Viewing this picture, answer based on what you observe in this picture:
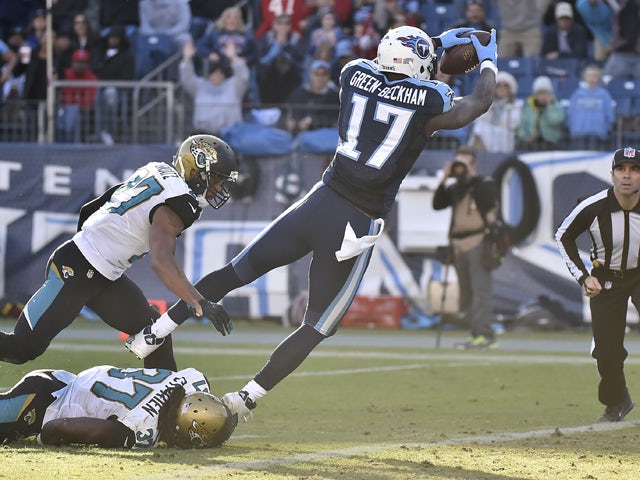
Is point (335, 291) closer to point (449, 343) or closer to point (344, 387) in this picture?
point (344, 387)

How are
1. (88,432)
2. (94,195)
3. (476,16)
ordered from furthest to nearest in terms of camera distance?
(476,16) → (94,195) → (88,432)

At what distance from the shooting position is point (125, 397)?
6879 mm

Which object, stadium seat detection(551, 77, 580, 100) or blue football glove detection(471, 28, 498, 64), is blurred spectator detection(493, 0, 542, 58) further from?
blue football glove detection(471, 28, 498, 64)

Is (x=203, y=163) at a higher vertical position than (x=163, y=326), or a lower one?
higher

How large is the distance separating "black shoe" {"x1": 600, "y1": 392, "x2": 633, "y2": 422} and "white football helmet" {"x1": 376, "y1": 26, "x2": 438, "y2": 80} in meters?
2.65

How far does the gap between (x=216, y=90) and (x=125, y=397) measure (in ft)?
35.8

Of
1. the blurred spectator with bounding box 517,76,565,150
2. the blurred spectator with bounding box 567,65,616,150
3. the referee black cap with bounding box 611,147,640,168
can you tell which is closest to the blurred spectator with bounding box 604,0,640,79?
the blurred spectator with bounding box 567,65,616,150

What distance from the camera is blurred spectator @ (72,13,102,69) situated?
729 inches

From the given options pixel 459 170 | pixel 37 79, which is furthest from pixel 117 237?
pixel 37 79

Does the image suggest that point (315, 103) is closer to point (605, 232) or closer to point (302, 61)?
point (302, 61)

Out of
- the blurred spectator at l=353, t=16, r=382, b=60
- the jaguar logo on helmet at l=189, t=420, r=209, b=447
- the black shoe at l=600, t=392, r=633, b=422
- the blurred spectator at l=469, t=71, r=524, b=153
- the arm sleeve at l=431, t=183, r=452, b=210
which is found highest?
the blurred spectator at l=353, t=16, r=382, b=60

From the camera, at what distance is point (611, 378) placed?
854 cm

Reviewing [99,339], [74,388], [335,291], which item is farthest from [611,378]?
Result: [99,339]

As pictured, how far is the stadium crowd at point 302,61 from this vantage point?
1686 centimetres
